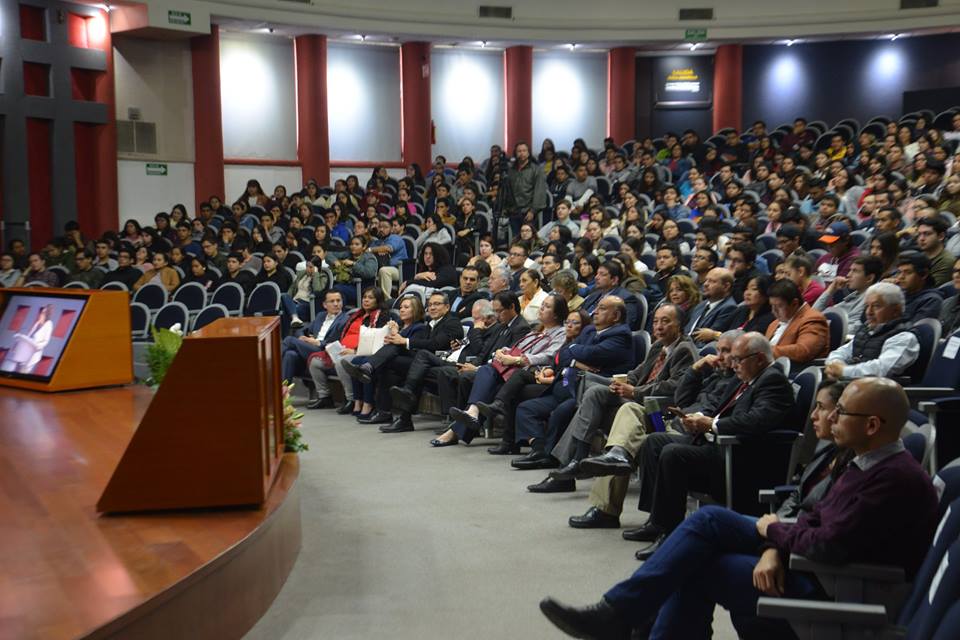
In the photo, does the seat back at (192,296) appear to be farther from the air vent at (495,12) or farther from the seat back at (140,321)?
the air vent at (495,12)

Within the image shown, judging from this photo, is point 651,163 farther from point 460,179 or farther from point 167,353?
point 167,353

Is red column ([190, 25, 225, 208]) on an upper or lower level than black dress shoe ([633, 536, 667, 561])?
upper

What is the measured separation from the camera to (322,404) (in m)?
8.15

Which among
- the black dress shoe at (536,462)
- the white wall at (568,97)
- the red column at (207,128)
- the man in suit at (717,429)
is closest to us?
the man in suit at (717,429)

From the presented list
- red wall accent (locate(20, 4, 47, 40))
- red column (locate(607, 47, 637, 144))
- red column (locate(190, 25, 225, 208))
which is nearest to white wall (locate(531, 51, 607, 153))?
red column (locate(607, 47, 637, 144))

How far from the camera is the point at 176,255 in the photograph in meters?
10.7

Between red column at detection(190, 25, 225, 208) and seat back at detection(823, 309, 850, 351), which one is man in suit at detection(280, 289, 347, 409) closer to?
seat back at detection(823, 309, 850, 351)

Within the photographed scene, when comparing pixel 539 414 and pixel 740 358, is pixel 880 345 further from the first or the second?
pixel 539 414

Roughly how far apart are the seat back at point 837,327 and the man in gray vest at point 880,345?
0.19 meters

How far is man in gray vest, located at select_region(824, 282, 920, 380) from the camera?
468 centimetres

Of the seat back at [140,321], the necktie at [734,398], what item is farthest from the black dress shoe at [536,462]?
the seat back at [140,321]

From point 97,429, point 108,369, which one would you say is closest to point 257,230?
point 108,369

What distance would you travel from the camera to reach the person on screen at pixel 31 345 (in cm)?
527

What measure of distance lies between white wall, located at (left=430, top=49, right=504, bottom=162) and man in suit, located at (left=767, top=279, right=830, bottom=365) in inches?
479
